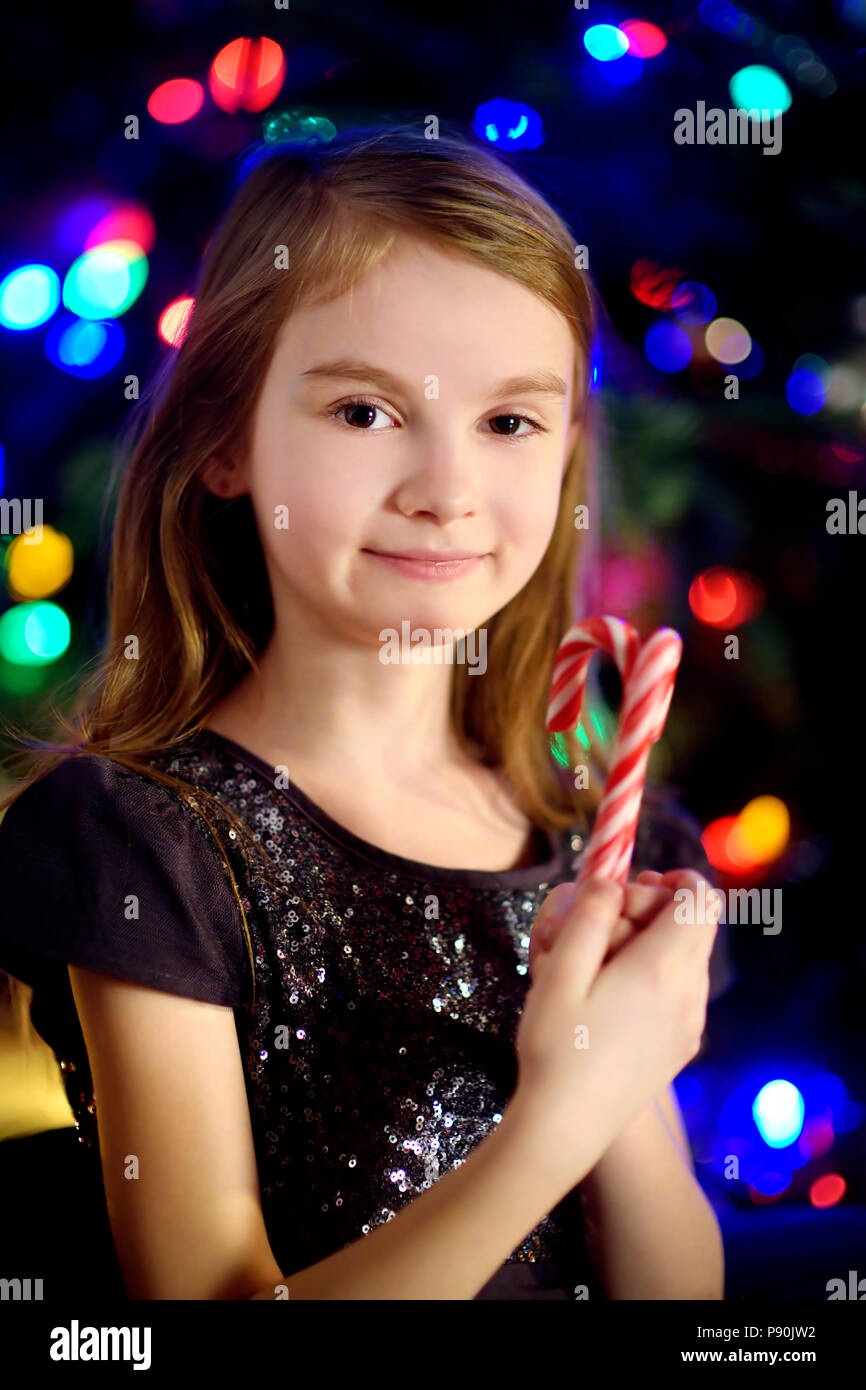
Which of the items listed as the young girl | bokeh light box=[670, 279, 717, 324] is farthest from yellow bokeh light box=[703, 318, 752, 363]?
the young girl

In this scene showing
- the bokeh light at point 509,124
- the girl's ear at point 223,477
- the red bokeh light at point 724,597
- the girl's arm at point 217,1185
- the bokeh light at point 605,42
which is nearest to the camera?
the girl's arm at point 217,1185

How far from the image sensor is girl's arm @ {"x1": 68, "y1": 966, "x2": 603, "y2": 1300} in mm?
972

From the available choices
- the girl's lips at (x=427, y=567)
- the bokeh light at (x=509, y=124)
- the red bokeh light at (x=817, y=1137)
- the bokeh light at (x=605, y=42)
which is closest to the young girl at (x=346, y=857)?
the girl's lips at (x=427, y=567)

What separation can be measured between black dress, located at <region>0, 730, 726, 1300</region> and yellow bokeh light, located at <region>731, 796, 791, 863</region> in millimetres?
823

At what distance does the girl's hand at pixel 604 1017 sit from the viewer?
100 cm

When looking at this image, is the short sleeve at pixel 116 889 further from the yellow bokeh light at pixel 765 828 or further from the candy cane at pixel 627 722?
the yellow bokeh light at pixel 765 828

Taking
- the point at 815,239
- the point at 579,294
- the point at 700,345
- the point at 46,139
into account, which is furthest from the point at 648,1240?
the point at 46,139

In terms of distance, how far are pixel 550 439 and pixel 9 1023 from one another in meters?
0.90

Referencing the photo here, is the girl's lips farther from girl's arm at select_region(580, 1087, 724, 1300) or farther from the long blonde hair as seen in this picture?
girl's arm at select_region(580, 1087, 724, 1300)

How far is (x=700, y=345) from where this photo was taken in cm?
186

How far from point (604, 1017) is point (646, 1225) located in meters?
0.32

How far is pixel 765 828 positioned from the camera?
201 centimetres
